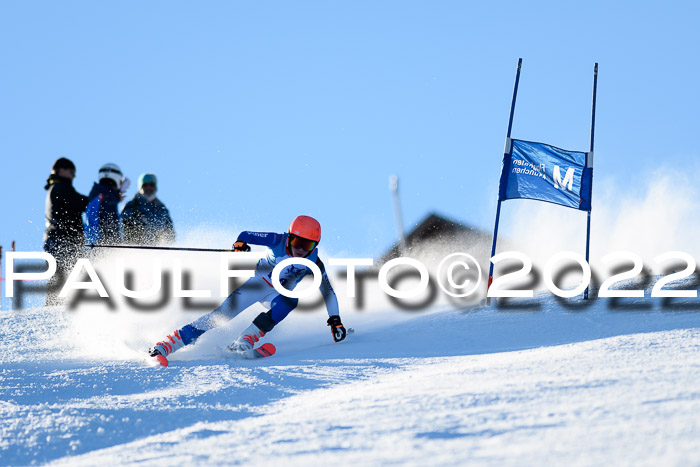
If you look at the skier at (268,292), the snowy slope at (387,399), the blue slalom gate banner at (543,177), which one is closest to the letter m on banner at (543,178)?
the blue slalom gate banner at (543,177)

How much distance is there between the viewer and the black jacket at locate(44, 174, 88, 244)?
29.4 feet

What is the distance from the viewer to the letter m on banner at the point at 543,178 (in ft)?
31.4

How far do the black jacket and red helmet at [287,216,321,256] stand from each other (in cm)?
327

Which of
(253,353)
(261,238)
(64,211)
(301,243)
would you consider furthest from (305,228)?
(64,211)

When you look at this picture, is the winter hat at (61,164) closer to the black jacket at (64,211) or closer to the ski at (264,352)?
the black jacket at (64,211)

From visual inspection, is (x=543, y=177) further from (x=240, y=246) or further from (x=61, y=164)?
(x=61, y=164)

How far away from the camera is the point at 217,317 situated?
23.4 feet

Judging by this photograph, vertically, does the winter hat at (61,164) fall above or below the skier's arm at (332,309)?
above

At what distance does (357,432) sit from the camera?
130 inches

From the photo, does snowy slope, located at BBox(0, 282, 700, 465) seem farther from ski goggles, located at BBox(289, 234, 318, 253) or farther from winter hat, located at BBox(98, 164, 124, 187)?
winter hat, located at BBox(98, 164, 124, 187)

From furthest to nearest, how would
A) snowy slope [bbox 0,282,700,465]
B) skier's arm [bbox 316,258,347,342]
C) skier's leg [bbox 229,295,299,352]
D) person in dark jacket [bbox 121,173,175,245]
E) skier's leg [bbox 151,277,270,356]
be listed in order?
person in dark jacket [bbox 121,173,175,245] < skier's arm [bbox 316,258,347,342] < skier's leg [bbox 229,295,299,352] < skier's leg [bbox 151,277,270,356] < snowy slope [bbox 0,282,700,465]

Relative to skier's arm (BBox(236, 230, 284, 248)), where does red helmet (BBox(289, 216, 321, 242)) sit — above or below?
above

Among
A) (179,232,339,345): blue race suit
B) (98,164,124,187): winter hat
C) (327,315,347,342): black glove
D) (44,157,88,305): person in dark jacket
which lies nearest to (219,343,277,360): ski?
(179,232,339,345): blue race suit

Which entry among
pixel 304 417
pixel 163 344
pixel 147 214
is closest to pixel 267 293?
pixel 163 344
